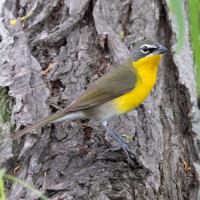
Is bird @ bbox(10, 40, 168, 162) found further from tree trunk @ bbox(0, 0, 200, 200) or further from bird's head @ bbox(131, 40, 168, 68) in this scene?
tree trunk @ bbox(0, 0, 200, 200)

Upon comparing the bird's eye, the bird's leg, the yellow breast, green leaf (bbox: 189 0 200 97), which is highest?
green leaf (bbox: 189 0 200 97)

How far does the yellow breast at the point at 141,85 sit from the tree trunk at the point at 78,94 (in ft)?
0.63

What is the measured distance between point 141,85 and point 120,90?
12.6 inches

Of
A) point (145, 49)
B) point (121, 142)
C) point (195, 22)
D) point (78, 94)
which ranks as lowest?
point (121, 142)

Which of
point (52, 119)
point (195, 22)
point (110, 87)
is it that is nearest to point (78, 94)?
point (110, 87)

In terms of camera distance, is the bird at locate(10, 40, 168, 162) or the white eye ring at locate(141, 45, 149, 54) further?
the white eye ring at locate(141, 45, 149, 54)

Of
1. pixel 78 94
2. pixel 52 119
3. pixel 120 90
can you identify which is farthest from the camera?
pixel 120 90

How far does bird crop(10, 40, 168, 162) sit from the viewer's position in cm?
435

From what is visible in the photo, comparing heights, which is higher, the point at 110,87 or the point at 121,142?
the point at 110,87

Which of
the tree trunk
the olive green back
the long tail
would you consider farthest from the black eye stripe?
the long tail

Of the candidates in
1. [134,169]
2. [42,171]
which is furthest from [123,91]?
[42,171]

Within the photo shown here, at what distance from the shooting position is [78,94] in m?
4.58

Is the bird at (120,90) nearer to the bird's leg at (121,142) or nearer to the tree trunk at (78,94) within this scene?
the bird's leg at (121,142)

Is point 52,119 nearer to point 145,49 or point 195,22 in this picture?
point 145,49
